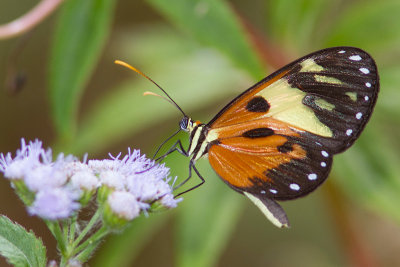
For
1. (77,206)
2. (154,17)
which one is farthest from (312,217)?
(77,206)

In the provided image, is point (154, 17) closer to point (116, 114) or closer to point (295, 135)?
point (116, 114)

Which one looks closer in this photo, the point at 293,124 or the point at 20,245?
the point at 20,245

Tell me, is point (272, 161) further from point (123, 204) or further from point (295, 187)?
point (123, 204)

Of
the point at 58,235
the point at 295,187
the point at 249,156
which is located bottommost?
the point at 295,187

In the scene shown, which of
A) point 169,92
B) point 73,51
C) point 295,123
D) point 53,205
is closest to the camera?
point 53,205

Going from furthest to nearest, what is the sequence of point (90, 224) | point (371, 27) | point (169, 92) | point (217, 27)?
1. point (169, 92)
2. point (371, 27)
3. point (217, 27)
4. point (90, 224)

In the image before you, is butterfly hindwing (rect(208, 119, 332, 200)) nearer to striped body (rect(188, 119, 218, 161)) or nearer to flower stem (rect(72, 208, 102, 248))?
striped body (rect(188, 119, 218, 161))

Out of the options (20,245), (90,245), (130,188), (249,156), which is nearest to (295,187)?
(249,156)

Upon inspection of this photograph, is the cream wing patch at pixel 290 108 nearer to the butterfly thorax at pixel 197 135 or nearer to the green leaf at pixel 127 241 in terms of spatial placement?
the butterfly thorax at pixel 197 135

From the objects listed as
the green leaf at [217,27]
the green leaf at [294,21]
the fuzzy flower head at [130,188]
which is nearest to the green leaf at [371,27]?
the green leaf at [294,21]
